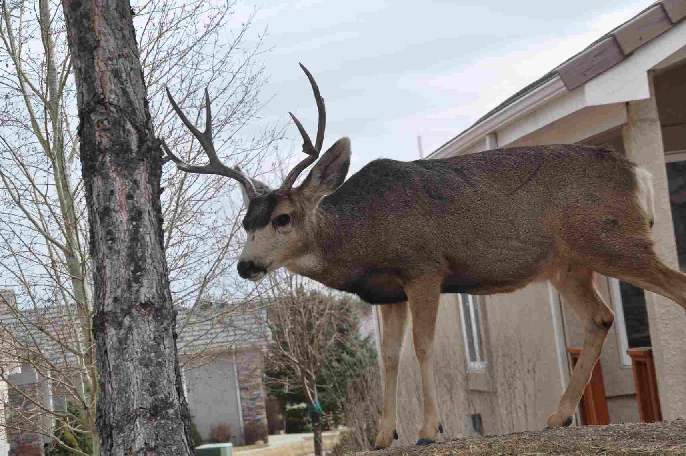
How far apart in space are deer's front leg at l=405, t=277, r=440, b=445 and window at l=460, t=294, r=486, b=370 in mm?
8014

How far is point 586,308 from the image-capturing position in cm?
756

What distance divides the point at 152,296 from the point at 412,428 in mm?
11230

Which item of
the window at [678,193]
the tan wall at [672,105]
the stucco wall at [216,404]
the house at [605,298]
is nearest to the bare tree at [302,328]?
the stucco wall at [216,404]

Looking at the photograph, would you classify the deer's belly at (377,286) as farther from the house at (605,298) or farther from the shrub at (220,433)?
the shrub at (220,433)

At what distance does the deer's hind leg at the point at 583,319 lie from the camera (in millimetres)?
7375

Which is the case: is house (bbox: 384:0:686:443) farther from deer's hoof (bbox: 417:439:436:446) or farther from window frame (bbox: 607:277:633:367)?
deer's hoof (bbox: 417:439:436:446)

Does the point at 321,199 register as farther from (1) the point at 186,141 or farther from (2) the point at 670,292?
(1) the point at 186,141

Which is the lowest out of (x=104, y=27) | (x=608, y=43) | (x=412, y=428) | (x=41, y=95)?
(x=412, y=428)

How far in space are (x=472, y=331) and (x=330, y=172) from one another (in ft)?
30.0

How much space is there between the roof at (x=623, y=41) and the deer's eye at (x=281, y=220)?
388cm

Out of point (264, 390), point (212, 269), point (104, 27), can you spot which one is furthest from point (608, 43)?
point (264, 390)

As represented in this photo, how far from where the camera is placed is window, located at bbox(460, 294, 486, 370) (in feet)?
50.1

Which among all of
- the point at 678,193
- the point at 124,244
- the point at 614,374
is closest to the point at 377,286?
the point at 124,244

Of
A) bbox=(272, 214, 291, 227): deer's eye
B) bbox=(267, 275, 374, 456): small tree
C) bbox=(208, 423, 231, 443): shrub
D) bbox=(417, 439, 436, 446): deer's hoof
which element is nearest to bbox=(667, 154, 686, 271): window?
bbox=(417, 439, 436, 446): deer's hoof
